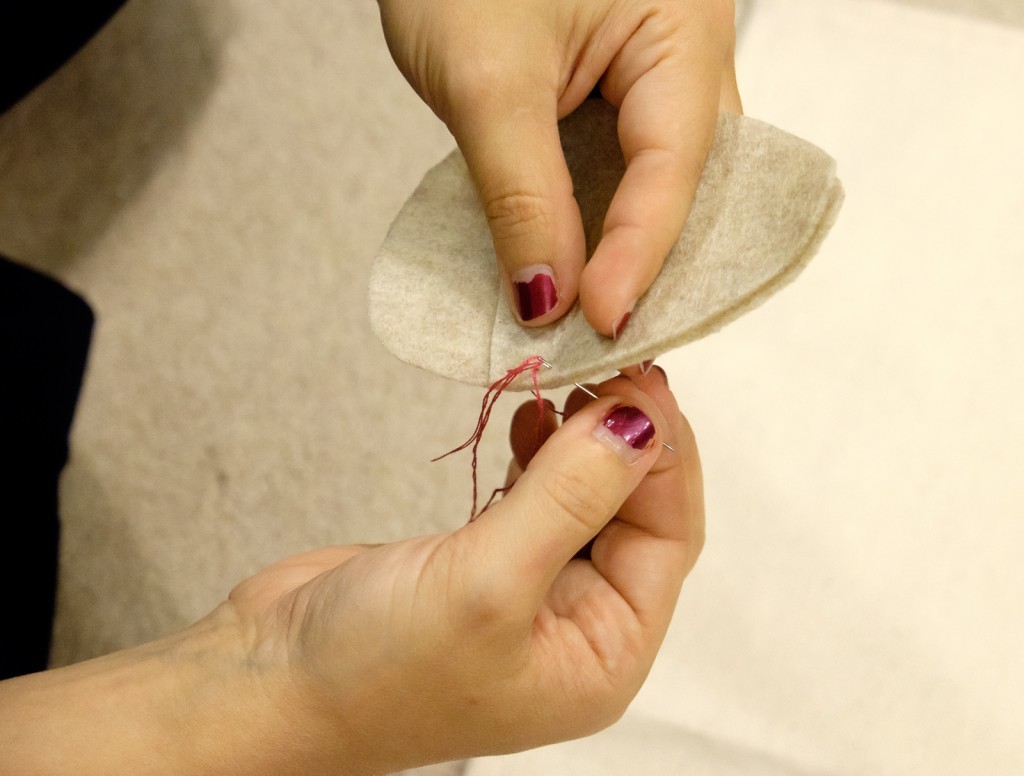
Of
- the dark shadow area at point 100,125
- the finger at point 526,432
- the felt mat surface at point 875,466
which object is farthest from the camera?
the dark shadow area at point 100,125

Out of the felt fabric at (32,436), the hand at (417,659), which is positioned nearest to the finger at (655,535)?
the hand at (417,659)

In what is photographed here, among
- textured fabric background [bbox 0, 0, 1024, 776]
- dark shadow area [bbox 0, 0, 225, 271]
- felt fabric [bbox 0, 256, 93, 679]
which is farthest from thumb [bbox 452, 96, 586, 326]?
dark shadow area [bbox 0, 0, 225, 271]

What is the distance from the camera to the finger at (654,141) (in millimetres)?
457

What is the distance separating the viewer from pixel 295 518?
100cm

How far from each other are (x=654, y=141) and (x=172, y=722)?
0.47m

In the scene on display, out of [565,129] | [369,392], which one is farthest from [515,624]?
[369,392]

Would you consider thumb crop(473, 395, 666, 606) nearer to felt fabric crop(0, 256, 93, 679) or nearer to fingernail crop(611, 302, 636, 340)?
fingernail crop(611, 302, 636, 340)

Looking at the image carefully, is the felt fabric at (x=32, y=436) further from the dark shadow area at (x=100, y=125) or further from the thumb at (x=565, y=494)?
the thumb at (x=565, y=494)

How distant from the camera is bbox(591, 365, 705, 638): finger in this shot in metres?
0.54

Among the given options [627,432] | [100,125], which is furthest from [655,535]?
[100,125]

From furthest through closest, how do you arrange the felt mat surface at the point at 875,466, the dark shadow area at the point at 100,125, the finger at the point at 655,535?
the dark shadow area at the point at 100,125 < the felt mat surface at the point at 875,466 < the finger at the point at 655,535

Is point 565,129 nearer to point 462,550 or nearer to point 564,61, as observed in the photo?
point 564,61

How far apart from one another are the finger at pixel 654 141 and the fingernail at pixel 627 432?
52 millimetres

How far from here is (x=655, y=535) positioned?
22.5 inches
